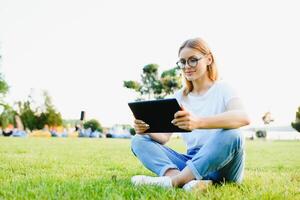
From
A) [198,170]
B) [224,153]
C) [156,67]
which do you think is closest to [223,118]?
[224,153]

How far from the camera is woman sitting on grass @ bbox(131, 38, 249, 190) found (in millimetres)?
3225

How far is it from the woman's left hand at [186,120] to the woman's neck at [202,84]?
77 cm

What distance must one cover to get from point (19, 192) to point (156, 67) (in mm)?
50976

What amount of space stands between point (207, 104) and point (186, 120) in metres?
0.70

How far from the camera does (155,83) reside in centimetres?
5250

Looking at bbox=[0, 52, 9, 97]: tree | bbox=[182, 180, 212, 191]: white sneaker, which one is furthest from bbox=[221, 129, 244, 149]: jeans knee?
bbox=[0, 52, 9, 97]: tree

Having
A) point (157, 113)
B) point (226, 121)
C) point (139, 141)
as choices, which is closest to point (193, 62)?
point (157, 113)

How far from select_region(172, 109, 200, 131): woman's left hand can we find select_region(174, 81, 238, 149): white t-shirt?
474 millimetres

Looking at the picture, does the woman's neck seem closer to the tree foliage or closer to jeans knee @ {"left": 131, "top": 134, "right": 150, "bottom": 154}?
jeans knee @ {"left": 131, "top": 134, "right": 150, "bottom": 154}

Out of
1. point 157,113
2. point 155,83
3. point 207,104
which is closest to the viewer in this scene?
point 157,113

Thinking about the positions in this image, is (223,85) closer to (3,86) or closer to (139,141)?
(139,141)

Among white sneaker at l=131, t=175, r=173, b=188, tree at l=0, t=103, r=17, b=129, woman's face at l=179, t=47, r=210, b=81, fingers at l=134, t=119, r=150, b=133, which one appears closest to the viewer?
white sneaker at l=131, t=175, r=173, b=188

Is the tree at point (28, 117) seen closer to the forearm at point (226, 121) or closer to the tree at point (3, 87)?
the tree at point (3, 87)

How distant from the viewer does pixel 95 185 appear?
367 cm
